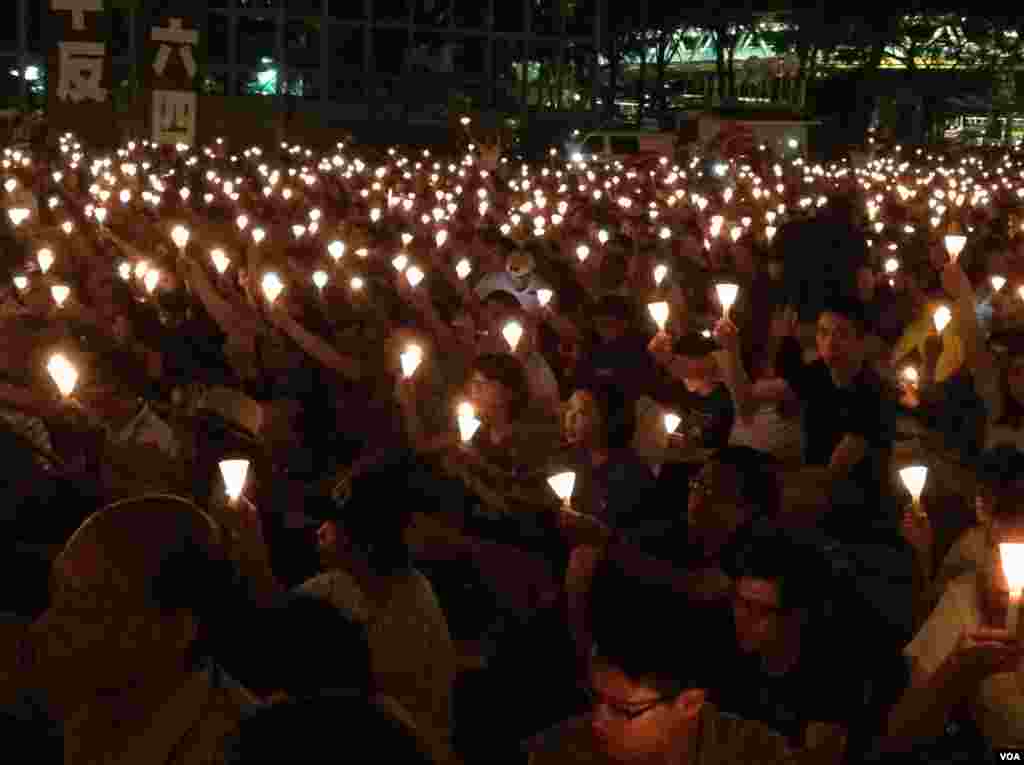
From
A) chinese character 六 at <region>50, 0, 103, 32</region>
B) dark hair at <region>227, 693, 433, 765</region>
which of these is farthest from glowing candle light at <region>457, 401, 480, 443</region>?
chinese character 六 at <region>50, 0, 103, 32</region>

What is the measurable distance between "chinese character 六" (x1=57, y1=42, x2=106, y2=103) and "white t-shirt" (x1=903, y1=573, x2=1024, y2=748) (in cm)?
1905

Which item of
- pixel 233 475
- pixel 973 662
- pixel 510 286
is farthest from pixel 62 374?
pixel 510 286

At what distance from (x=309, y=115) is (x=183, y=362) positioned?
3709cm

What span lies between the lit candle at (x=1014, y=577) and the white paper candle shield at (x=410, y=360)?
3.68m

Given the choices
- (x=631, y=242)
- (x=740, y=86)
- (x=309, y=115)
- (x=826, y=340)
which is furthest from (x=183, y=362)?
(x=740, y=86)

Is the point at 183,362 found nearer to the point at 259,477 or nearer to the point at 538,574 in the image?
the point at 259,477

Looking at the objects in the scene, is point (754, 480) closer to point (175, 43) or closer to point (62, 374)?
point (62, 374)

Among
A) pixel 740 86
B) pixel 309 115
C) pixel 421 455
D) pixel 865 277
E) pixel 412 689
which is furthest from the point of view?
pixel 740 86

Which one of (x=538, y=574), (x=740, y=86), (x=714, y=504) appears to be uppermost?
(x=740, y=86)

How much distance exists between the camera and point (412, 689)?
3.91 metres

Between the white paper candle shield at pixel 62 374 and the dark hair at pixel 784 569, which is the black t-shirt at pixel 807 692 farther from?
the white paper candle shield at pixel 62 374

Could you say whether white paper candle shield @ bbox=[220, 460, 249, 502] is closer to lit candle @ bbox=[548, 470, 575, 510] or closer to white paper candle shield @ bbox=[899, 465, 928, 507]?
lit candle @ bbox=[548, 470, 575, 510]

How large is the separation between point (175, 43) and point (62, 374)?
50.9ft

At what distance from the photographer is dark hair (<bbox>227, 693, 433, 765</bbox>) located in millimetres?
2076
